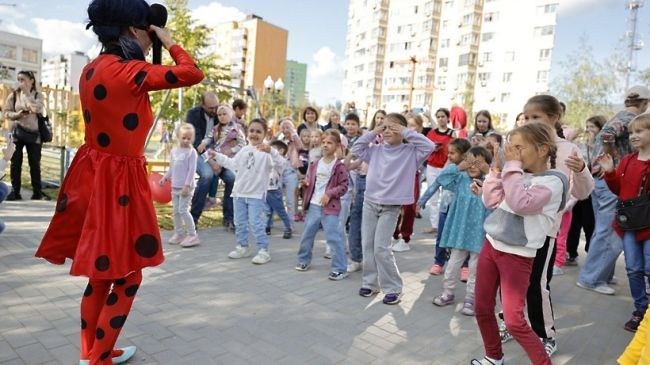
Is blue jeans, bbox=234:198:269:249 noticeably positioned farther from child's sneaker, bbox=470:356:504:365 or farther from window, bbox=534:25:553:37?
window, bbox=534:25:553:37

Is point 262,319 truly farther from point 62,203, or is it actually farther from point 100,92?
point 100,92

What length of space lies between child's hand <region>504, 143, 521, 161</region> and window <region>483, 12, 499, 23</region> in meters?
59.8

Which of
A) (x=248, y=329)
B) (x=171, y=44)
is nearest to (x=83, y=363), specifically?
(x=248, y=329)

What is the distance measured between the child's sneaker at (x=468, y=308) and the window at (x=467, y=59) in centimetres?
5734

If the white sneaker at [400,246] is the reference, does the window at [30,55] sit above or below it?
above

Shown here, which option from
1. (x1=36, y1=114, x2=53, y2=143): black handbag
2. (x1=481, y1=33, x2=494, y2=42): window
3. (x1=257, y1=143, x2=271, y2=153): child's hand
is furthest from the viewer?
(x1=481, y1=33, x2=494, y2=42): window

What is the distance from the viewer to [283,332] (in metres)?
3.44

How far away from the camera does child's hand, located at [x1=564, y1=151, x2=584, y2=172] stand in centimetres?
300

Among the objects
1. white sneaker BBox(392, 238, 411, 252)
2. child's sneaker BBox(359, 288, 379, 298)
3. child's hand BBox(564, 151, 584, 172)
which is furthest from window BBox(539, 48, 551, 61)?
child's hand BBox(564, 151, 584, 172)

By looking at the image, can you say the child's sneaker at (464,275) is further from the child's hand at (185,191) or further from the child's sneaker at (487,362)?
the child's hand at (185,191)

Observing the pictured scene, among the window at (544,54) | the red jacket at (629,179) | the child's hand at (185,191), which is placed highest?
the window at (544,54)

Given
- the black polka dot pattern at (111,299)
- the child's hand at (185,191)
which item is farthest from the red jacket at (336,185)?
the black polka dot pattern at (111,299)

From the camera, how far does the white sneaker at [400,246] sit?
258 inches

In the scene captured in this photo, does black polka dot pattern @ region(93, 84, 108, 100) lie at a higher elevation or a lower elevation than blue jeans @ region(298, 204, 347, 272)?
higher
